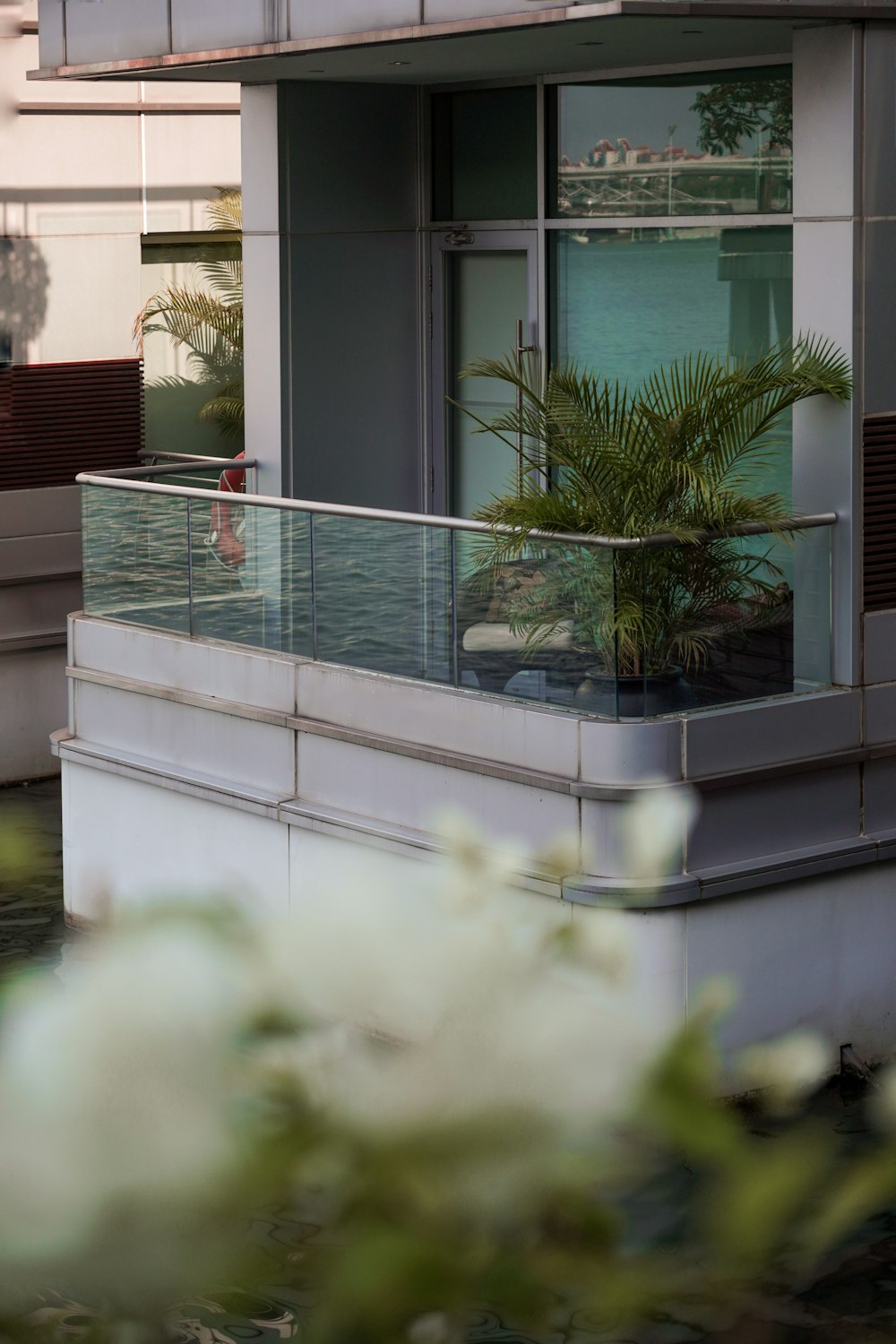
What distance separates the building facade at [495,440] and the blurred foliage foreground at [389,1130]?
192 inches

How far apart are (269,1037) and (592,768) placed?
22.2 feet

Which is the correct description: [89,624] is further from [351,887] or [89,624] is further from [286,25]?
[351,887]

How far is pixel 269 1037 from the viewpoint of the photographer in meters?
0.71

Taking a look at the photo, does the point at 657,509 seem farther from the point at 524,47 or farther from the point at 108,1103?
the point at 108,1103

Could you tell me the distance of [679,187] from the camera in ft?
32.4

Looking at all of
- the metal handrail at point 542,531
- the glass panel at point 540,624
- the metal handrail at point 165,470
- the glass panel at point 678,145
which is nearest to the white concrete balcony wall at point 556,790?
Result: the glass panel at point 540,624

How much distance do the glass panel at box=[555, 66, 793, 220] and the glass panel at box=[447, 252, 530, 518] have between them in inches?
27.4

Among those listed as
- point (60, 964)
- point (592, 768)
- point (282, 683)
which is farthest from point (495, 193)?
point (60, 964)

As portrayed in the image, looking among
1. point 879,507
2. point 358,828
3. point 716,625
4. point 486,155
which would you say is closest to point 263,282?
point 486,155

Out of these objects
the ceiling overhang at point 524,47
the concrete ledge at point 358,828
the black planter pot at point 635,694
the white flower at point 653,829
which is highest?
the ceiling overhang at point 524,47

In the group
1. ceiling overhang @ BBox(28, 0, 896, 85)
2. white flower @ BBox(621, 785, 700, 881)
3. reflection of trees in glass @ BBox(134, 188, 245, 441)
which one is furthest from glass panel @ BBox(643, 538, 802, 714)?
reflection of trees in glass @ BBox(134, 188, 245, 441)

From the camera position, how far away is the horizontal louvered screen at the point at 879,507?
808 cm

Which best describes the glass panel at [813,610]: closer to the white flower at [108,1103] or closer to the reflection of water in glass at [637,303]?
the reflection of water in glass at [637,303]

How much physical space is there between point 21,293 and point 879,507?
732 centimetres
